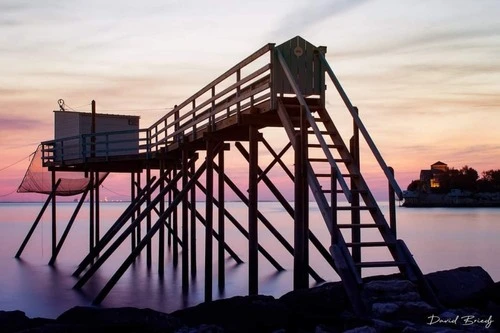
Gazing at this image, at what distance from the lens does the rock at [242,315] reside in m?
9.59

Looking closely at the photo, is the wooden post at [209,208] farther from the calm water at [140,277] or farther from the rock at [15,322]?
the rock at [15,322]

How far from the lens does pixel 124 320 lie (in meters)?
9.72

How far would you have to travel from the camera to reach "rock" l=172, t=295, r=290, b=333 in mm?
9594

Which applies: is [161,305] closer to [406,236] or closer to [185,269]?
[185,269]

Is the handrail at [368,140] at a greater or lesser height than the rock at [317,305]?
greater

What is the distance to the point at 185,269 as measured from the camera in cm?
1880

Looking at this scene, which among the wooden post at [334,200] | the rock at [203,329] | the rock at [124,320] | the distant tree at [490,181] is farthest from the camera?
the distant tree at [490,181]

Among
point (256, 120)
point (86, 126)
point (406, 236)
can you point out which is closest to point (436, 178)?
point (406, 236)

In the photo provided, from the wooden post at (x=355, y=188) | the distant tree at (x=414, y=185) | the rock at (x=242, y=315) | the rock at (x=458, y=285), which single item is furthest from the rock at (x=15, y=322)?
the distant tree at (x=414, y=185)

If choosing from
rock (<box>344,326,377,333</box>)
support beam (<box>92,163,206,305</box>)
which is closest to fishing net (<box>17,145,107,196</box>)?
support beam (<box>92,163,206,305</box>)

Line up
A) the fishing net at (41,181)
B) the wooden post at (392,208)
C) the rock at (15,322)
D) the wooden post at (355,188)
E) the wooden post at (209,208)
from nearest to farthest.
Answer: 1. the wooden post at (392,208)
2. the rock at (15,322)
3. the wooden post at (355,188)
4. the wooden post at (209,208)
5. the fishing net at (41,181)

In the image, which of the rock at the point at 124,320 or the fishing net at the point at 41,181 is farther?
the fishing net at the point at 41,181
